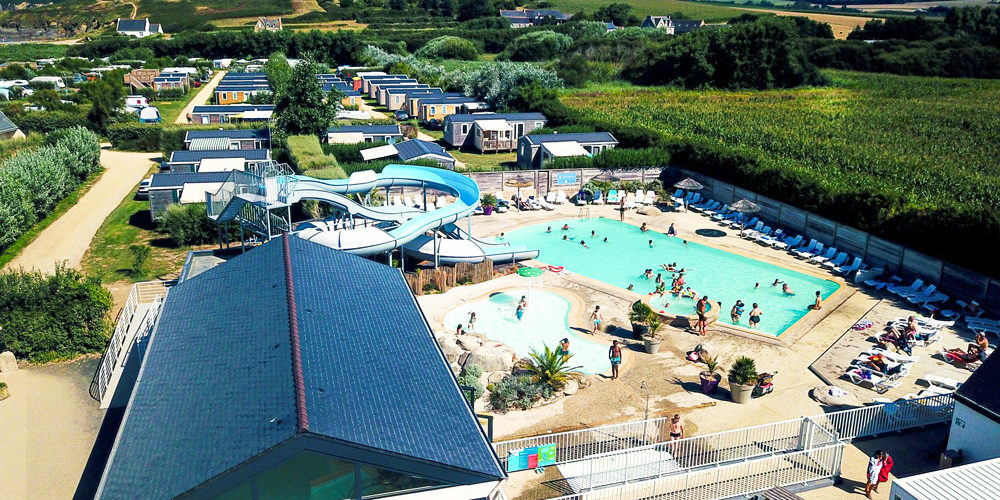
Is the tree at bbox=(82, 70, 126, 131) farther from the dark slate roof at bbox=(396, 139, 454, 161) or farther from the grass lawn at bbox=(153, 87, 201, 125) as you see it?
the dark slate roof at bbox=(396, 139, 454, 161)

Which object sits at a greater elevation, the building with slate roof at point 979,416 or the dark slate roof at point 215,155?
the dark slate roof at point 215,155

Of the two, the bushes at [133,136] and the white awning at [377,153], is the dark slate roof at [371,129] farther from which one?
the bushes at [133,136]

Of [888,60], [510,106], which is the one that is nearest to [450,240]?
[510,106]

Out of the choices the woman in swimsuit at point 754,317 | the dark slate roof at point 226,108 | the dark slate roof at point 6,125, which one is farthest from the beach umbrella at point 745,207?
the dark slate roof at point 6,125

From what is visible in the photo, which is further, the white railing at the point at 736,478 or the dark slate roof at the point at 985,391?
the dark slate roof at the point at 985,391

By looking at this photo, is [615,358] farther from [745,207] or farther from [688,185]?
[688,185]

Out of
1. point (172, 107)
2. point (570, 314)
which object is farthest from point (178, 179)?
point (172, 107)

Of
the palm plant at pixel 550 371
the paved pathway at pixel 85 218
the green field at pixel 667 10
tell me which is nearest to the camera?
the palm plant at pixel 550 371
